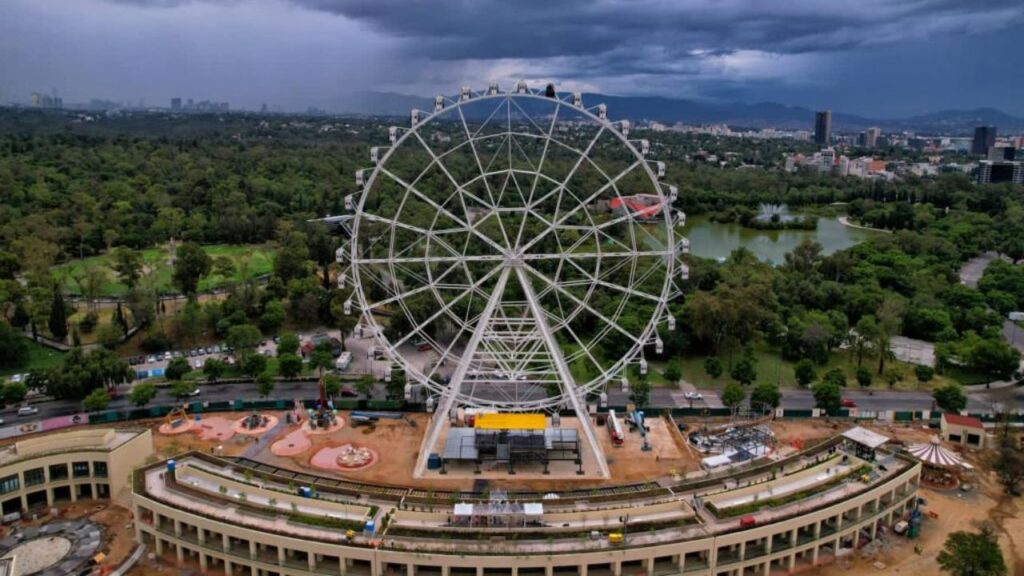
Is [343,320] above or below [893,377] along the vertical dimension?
→ above

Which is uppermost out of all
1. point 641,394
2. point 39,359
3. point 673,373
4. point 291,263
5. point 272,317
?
point 291,263

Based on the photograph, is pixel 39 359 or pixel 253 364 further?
pixel 39 359

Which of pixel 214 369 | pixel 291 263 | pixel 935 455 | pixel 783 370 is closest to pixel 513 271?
pixel 214 369

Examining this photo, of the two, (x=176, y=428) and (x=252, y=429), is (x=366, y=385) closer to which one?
(x=252, y=429)

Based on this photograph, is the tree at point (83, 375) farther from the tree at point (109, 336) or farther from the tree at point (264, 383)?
the tree at point (264, 383)

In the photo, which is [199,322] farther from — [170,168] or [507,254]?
[170,168]

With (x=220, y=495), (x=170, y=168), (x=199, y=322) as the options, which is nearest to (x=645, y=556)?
(x=220, y=495)

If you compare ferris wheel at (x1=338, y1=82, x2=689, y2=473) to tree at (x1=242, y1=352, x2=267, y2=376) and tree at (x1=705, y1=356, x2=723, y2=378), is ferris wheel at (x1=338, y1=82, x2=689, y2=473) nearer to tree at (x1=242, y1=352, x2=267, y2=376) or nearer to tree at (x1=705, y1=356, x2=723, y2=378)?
tree at (x1=705, y1=356, x2=723, y2=378)
